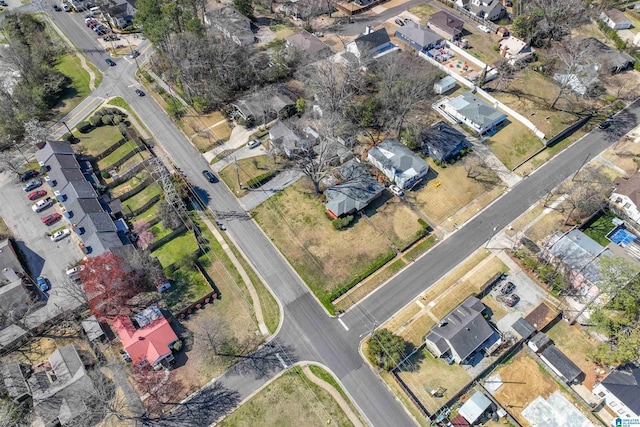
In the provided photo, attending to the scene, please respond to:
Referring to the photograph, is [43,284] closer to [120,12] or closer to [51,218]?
[51,218]

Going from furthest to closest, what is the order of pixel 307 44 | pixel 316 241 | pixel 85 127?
pixel 307 44, pixel 85 127, pixel 316 241

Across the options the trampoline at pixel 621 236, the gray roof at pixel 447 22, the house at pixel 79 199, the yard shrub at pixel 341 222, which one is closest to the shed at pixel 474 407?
the yard shrub at pixel 341 222

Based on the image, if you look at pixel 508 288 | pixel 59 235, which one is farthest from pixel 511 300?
pixel 59 235

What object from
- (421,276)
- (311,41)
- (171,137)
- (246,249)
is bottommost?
(421,276)

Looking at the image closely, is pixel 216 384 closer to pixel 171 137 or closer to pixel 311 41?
pixel 171 137

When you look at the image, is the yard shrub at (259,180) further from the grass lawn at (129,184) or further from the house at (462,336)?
the house at (462,336)

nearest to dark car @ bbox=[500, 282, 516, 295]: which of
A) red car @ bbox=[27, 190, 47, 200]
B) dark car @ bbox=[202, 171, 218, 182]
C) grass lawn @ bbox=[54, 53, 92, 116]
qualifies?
dark car @ bbox=[202, 171, 218, 182]

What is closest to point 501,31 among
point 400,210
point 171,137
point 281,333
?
point 400,210
